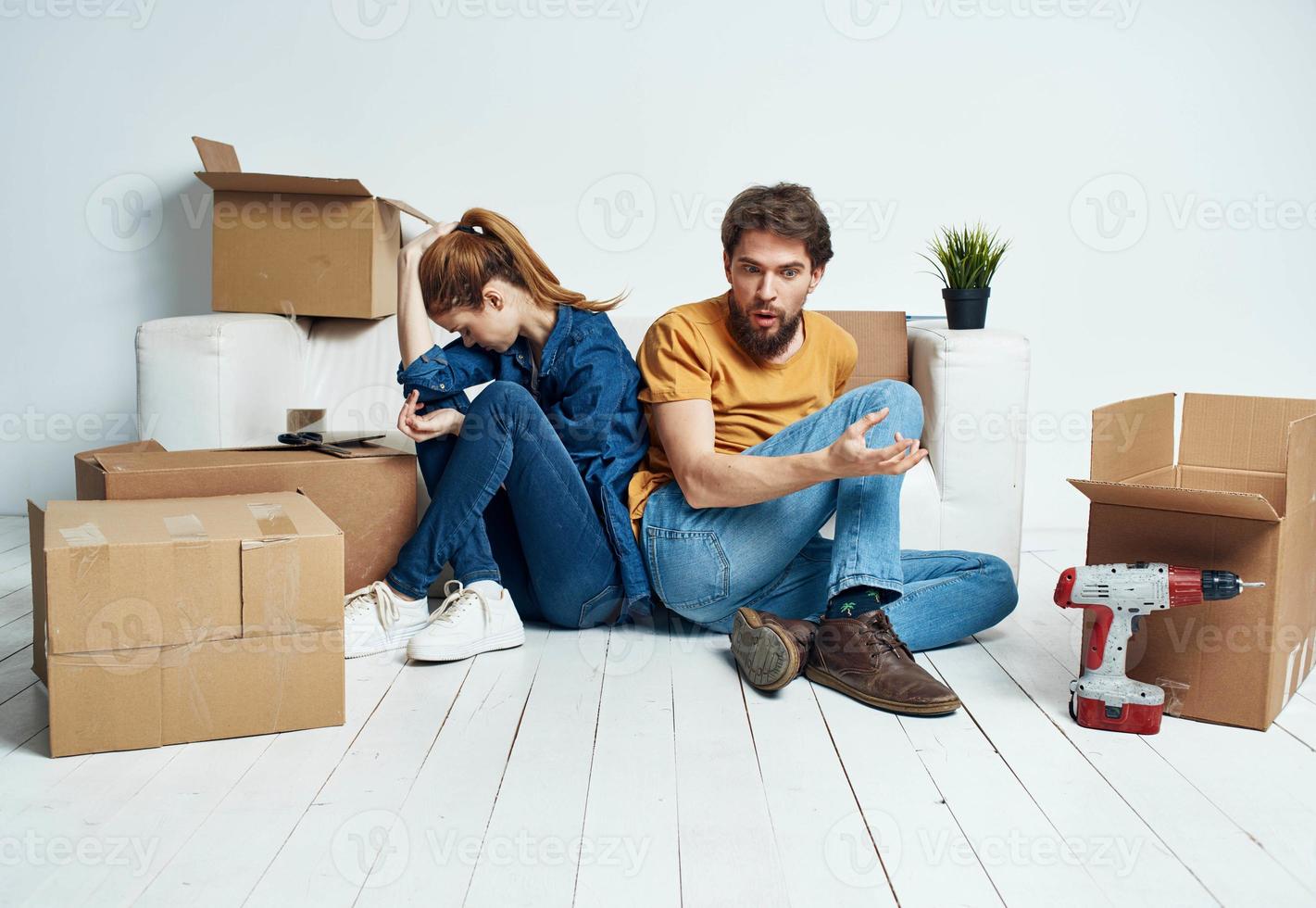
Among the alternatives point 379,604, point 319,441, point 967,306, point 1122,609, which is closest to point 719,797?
point 1122,609

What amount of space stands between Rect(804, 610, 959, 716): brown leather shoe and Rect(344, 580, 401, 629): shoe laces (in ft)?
2.45

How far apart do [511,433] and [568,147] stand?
1378 millimetres

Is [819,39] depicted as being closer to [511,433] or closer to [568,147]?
[568,147]

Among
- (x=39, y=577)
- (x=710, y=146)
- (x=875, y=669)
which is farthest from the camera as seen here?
(x=710, y=146)

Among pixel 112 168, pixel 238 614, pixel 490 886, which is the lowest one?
pixel 490 886

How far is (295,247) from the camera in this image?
2.58m

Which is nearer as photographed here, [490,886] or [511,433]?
[490,886]

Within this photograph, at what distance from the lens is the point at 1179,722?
1.62 meters

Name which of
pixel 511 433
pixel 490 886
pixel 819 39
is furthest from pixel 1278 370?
pixel 490 886

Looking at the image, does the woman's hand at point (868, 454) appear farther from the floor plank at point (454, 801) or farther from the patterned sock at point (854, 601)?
the floor plank at point (454, 801)

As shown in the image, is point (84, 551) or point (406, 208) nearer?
point (84, 551)

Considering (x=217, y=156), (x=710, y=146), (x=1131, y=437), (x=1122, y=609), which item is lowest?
(x=1122, y=609)

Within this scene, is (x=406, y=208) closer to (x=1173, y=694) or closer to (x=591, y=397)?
(x=591, y=397)

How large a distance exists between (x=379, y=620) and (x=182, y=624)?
1.68 ft
